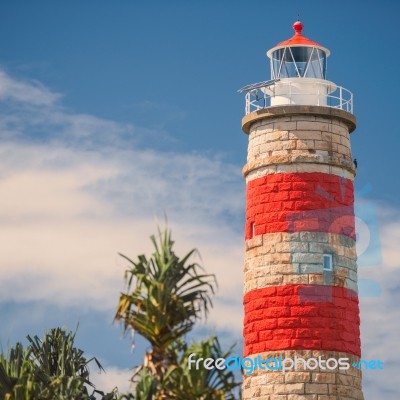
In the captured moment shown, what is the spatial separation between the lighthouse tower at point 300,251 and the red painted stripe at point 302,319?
0.09 ft

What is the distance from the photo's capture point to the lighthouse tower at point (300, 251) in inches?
1423

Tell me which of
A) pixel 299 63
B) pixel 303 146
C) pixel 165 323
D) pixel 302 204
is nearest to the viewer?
pixel 165 323

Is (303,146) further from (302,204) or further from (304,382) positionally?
(304,382)

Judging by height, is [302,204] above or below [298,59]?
below

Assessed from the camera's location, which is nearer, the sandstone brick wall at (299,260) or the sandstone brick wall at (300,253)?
the sandstone brick wall at (300,253)

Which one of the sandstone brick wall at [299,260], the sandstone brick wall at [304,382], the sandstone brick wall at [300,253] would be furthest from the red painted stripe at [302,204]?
the sandstone brick wall at [304,382]

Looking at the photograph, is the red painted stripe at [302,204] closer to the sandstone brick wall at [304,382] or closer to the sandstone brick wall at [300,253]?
the sandstone brick wall at [300,253]

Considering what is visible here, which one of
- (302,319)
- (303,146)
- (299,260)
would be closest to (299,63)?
(303,146)

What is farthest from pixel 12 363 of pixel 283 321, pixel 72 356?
pixel 283 321

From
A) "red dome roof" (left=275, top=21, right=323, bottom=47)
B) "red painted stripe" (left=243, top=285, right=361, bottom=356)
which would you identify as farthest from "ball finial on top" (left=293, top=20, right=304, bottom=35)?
"red painted stripe" (left=243, top=285, right=361, bottom=356)

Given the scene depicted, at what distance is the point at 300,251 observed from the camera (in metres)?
36.6

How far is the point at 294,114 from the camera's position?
124 feet

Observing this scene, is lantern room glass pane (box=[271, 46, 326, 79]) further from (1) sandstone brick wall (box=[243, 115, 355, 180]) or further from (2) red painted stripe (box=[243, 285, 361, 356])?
(2) red painted stripe (box=[243, 285, 361, 356])

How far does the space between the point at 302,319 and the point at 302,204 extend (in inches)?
132
